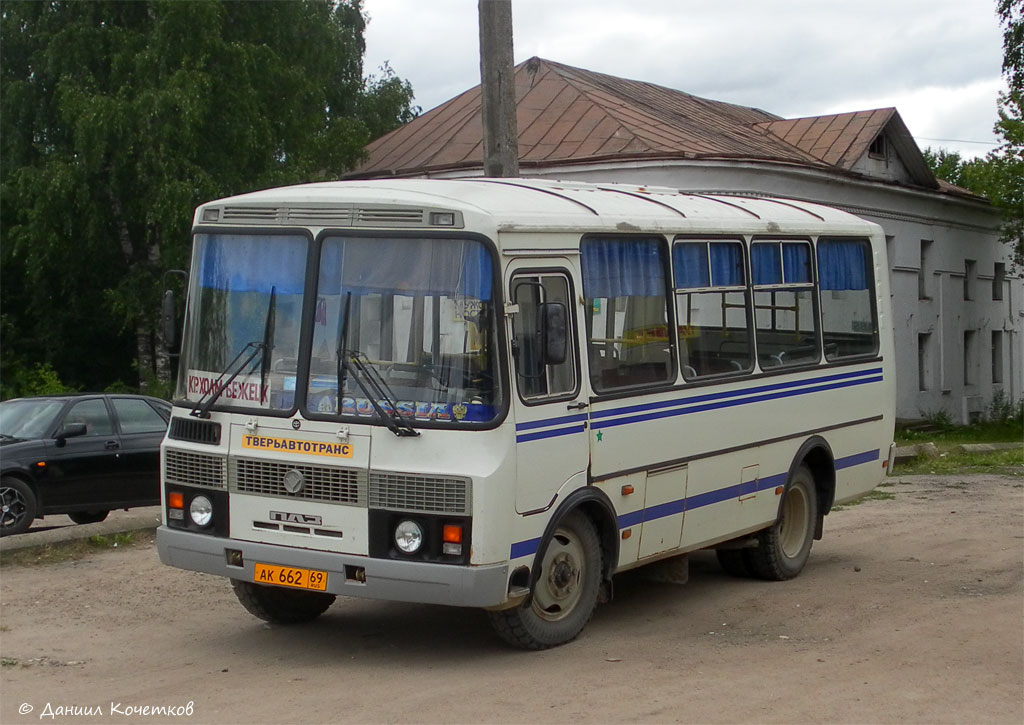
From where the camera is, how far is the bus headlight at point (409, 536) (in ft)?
23.4

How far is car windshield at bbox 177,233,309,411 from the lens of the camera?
753 centimetres

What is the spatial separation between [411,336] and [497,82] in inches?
239

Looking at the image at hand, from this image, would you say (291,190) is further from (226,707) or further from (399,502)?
(226,707)

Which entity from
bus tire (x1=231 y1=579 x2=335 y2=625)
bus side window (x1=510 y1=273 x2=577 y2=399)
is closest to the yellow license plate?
bus tire (x1=231 y1=579 x2=335 y2=625)

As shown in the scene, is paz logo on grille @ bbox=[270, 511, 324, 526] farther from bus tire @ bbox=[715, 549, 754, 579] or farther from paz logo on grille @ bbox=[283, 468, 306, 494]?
bus tire @ bbox=[715, 549, 754, 579]

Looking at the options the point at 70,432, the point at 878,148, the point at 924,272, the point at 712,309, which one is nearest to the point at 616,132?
the point at 878,148

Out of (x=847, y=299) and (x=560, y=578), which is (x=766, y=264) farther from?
(x=560, y=578)

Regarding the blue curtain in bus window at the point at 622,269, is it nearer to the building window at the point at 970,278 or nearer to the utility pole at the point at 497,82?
the utility pole at the point at 497,82

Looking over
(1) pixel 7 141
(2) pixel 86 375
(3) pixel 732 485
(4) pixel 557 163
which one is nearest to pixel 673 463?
(3) pixel 732 485

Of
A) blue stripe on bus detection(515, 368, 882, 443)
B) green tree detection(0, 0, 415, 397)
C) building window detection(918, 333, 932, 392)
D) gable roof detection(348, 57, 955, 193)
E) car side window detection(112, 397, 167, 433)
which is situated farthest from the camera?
building window detection(918, 333, 932, 392)

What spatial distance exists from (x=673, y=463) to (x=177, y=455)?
3147mm

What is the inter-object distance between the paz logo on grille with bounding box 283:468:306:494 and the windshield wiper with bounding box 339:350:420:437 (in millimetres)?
602

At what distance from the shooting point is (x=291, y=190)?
7.89 metres

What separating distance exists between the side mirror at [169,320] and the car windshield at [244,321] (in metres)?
0.16
